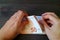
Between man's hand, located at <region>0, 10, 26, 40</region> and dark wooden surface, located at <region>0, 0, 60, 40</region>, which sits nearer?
man's hand, located at <region>0, 10, 26, 40</region>

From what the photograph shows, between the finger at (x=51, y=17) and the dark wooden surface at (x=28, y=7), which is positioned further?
the dark wooden surface at (x=28, y=7)

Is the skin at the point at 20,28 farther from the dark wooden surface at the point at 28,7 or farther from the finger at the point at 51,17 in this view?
the dark wooden surface at the point at 28,7

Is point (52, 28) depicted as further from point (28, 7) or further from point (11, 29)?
point (28, 7)

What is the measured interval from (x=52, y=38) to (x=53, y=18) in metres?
0.16

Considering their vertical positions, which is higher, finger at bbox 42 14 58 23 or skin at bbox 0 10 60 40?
finger at bbox 42 14 58 23

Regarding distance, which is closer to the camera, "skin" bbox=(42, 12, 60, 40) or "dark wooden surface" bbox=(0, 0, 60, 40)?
"skin" bbox=(42, 12, 60, 40)

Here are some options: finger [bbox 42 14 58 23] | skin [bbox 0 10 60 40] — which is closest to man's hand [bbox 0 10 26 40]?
skin [bbox 0 10 60 40]

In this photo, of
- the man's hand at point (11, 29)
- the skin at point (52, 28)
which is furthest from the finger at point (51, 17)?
the man's hand at point (11, 29)

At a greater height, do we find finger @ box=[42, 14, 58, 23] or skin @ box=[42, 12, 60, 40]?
finger @ box=[42, 14, 58, 23]

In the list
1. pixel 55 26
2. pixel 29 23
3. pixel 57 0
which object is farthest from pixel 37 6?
pixel 55 26

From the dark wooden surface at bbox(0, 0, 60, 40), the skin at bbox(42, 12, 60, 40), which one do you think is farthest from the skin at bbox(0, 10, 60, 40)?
the dark wooden surface at bbox(0, 0, 60, 40)

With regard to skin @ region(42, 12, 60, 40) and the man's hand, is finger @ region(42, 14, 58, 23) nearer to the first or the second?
skin @ region(42, 12, 60, 40)

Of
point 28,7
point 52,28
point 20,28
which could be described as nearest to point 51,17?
point 52,28

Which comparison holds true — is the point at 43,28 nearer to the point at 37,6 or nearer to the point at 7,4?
the point at 37,6
